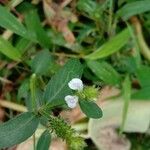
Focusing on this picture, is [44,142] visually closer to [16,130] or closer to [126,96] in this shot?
[16,130]

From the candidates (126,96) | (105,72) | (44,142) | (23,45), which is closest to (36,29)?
(23,45)

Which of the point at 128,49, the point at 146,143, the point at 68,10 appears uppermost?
the point at 68,10

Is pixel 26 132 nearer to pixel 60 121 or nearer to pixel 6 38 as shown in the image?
pixel 60 121

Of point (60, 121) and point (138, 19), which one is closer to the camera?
point (60, 121)

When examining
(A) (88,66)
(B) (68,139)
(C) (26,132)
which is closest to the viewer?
(B) (68,139)

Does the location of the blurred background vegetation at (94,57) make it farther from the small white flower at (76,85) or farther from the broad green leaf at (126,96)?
the small white flower at (76,85)

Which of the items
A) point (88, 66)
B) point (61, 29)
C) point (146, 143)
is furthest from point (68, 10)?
point (146, 143)
